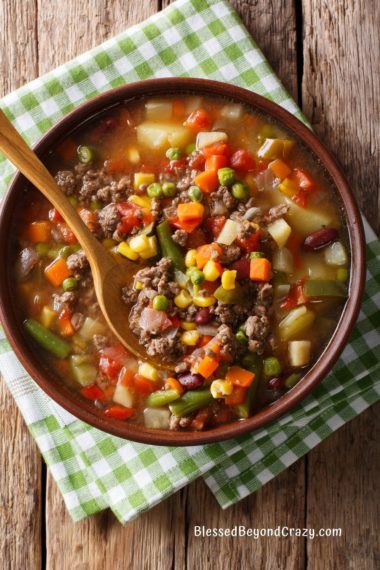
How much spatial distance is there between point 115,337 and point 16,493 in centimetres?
143

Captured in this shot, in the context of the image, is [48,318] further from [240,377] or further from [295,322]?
[295,322]

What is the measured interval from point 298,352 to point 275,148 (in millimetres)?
1284

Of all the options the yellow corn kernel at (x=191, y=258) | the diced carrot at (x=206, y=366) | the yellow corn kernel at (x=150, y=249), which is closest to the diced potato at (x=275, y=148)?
the yellow corn kernel at (x=191, y=258)

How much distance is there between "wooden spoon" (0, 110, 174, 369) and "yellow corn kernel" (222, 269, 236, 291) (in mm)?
598

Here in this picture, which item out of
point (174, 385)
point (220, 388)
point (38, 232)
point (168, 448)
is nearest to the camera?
point (220, 388)

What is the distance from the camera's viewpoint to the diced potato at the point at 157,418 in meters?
4.54

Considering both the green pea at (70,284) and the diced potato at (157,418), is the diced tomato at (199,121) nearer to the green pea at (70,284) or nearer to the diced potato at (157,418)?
the green pea at (70,284)

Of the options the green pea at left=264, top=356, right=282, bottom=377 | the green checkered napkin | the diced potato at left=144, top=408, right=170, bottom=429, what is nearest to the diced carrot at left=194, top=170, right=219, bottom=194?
the green checkered napkin

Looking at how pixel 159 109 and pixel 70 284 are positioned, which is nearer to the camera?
pixel 70 284

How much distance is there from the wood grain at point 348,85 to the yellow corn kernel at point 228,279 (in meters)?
1.23

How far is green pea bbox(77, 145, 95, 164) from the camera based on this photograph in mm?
4695

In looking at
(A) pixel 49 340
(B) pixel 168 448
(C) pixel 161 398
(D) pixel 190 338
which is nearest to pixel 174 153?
(D) pixel 190 338

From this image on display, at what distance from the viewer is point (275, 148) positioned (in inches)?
181

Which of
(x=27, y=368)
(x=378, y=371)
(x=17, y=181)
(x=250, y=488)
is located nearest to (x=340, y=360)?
(x=378, y=371)
